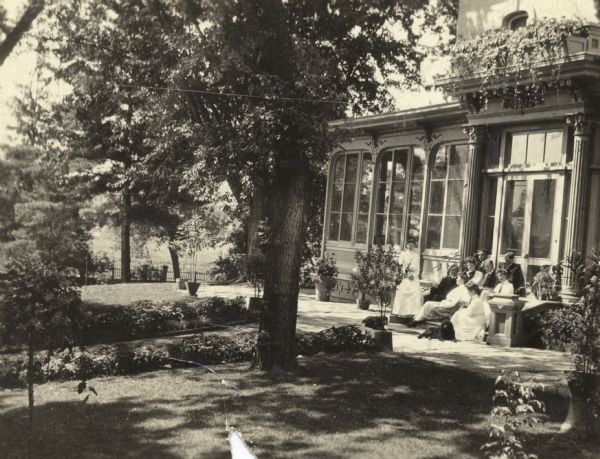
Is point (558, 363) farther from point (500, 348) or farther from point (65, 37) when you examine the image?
point (65, 37)

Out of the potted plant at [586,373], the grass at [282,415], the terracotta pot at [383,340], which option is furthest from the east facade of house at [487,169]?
the potted plant at [586,373]

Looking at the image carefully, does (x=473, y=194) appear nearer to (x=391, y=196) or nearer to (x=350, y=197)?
(x=391, y=196)

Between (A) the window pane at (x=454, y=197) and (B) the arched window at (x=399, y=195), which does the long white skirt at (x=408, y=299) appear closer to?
(A) the window pane at (x=454, y=197)

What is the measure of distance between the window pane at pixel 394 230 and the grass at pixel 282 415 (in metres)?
8.75

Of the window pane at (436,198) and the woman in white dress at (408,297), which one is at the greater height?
the window pane at (436,198)

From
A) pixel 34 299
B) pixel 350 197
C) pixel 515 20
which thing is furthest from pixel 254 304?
pixel 34 299

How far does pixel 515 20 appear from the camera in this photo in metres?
15.6

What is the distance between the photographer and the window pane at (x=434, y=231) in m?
16.9

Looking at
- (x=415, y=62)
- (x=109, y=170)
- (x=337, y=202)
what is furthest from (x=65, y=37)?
(x=415, y=62)

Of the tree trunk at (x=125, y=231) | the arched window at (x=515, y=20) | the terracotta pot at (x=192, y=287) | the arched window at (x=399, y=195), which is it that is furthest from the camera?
the tree trunk at (x=125, y=231)

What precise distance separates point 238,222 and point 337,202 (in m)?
9.85

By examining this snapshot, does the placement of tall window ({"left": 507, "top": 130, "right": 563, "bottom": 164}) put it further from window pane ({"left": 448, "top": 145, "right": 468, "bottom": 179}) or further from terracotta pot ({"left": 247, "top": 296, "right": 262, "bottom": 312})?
terracotta pot ({"left": 247, "top": 296, "right": 262, "bottom": 312})

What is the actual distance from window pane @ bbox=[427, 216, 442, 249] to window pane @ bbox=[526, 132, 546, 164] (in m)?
3.27

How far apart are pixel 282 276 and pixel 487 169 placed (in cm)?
757
